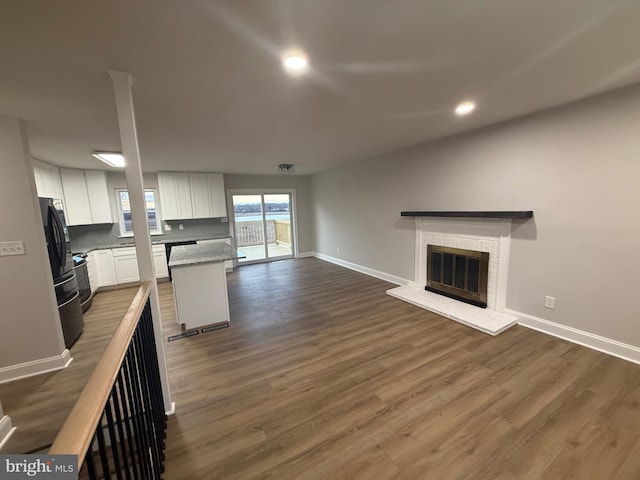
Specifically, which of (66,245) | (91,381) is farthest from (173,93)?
(66,245)

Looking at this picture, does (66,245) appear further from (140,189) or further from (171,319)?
(140,189)

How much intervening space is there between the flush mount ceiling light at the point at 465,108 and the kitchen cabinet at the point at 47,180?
5.48 metres

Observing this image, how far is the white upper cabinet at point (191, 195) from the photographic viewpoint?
5703 mm

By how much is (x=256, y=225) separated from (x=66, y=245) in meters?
4.46

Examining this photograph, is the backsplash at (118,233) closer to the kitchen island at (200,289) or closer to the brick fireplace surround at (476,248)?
the kitchen island at (200,289)

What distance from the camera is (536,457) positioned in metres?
1.58

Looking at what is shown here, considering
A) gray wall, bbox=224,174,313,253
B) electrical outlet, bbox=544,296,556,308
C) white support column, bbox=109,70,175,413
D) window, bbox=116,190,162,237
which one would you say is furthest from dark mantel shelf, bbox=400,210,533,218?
window, bbox=116,190,162,237

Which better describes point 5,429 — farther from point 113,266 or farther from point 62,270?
point 113,266

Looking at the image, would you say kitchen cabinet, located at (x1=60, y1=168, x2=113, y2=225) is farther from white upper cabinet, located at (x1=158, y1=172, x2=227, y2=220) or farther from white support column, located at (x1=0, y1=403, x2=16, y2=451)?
white support column, located at (x1=0, y1=403, x2=16, y2=451)

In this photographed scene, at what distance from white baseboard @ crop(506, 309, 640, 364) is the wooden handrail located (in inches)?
153

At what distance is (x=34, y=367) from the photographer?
2.57 m

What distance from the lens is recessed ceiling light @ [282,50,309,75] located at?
1647mm

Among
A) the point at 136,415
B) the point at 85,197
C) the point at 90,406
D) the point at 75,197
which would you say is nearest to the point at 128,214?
the point at 85,197

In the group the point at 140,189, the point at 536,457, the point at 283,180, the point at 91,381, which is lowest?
the point at 536,457
